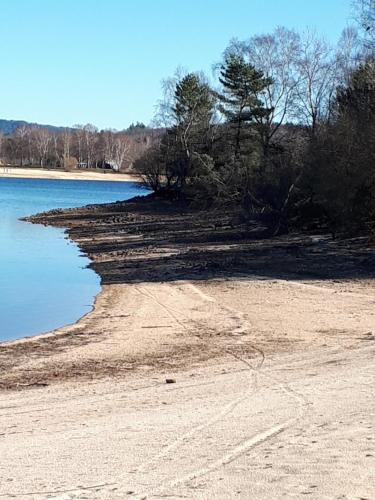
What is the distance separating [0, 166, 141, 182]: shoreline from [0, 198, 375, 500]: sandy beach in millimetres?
132598

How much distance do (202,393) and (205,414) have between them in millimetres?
1028

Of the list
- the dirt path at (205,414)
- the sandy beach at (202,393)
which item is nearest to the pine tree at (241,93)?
the sandy beach at (202,393)

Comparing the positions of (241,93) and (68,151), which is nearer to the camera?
(241,93)

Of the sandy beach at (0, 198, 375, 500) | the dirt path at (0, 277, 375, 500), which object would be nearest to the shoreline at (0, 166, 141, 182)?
the sandy beach at (0, 198, 375, 500)

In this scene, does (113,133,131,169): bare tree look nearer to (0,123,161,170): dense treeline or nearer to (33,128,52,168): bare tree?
(0,123,161,170): dense treeline

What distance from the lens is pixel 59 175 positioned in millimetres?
153625

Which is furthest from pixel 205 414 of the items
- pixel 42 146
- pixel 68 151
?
pixel 68 151

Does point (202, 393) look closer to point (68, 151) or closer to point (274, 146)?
point (274, 146)

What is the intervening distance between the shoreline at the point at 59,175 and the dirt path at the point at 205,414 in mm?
136971

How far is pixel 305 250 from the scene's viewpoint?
25.7 meters

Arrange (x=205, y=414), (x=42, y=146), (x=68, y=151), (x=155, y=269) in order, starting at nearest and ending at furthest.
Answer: (x=205, y=414), (x=155, y=269), (x=42, y=146), (x=68, y=151)

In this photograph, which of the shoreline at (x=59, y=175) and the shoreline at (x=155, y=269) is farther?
the shoreline at (x=59, y=175)

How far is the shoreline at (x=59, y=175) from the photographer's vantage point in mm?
150125

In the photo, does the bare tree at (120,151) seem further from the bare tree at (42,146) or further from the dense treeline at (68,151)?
the bare tree at (42,146)
